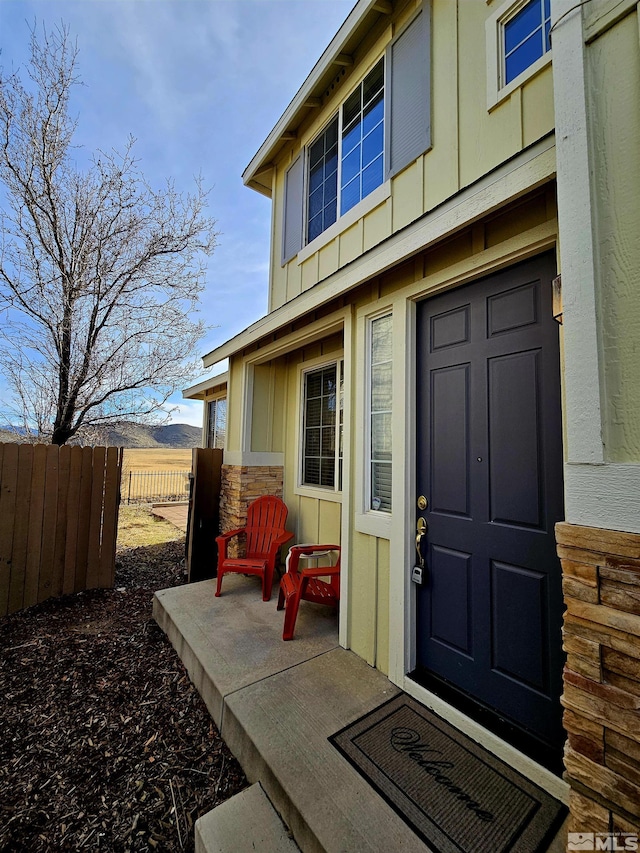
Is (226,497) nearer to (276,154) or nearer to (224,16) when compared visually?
(276,154)

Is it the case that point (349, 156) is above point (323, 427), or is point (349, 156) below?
above

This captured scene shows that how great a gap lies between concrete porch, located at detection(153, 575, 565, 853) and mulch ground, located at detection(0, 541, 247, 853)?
16 cm

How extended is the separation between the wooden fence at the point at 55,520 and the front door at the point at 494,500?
369 cm

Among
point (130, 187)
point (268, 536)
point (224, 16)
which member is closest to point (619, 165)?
point (268, 536)

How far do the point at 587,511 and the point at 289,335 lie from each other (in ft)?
9.65

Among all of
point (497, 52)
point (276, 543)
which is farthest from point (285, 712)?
point (497, 52)

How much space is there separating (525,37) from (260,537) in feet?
14.1

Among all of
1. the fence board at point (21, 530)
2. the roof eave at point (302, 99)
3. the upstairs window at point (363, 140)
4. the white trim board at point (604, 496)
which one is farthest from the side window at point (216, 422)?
the white trim board at point (604, 496)

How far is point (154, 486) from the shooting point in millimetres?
12055

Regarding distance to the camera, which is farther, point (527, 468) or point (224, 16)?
point (224, 16)

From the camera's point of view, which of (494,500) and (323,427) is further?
(323,427)

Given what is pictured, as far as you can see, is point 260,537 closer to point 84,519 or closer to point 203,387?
point 84,519

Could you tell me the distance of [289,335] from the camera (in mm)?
3516

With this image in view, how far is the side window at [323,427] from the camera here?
3.56m
